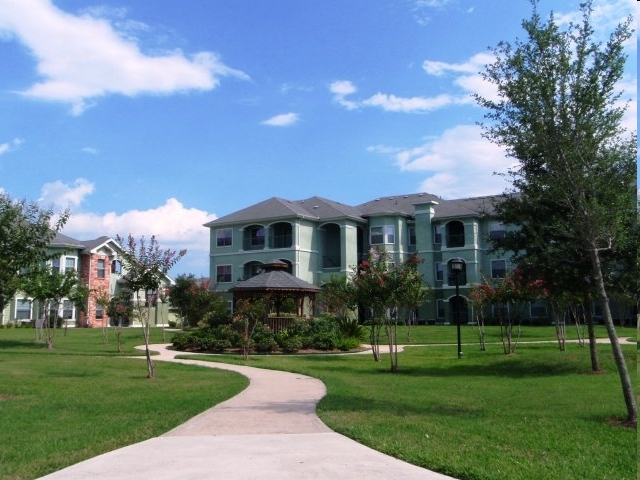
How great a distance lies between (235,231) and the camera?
2117 inches

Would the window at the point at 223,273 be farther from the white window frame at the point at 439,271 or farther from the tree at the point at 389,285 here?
the tree at the point at 389,285

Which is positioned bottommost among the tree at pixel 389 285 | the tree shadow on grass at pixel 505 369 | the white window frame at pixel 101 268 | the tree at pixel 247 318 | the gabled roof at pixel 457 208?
the tree shadow on grass at pixel 505 369

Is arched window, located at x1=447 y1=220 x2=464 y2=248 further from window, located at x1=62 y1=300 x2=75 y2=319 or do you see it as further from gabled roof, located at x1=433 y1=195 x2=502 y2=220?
window, located at x1=62 y1=300 x2=75 y2=319

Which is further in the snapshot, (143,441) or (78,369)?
(78,369)

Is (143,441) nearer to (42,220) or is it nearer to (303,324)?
(42,220)

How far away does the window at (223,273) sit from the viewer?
53469mm

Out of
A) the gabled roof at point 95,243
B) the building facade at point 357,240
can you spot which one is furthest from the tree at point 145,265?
the gabled roof at point 95,243

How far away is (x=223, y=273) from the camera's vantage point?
177ft

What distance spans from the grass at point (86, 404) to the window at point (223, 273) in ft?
106

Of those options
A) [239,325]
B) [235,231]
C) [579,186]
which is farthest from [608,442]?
[235,231]

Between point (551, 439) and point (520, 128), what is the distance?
5356 mm

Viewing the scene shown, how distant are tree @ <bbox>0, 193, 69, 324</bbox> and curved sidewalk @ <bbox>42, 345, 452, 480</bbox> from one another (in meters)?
8.47

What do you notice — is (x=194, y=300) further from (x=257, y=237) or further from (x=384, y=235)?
(x=384, y=235)

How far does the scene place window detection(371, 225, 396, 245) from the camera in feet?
169
